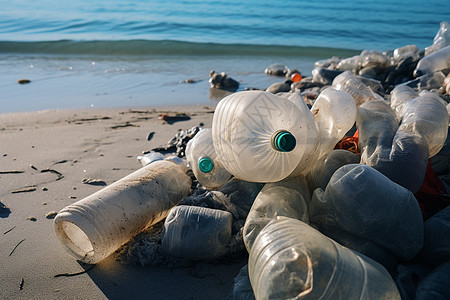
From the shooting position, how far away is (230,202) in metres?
2.23

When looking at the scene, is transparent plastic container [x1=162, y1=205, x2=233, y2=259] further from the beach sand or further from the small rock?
the small rock

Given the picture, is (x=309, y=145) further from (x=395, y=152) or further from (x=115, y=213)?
(x=115, y=213)

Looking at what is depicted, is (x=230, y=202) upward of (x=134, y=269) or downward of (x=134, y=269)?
upward

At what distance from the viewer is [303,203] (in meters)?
1.91

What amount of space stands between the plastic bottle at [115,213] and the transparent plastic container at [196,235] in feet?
0.82

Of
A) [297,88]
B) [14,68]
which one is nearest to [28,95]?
[14,68]

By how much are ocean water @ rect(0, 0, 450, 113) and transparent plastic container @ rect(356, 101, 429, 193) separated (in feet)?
12.5

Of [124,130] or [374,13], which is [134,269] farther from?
[374,13]

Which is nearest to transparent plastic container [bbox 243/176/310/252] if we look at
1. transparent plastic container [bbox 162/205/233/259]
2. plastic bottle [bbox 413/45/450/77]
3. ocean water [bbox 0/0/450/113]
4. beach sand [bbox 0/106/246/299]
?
transparent plastic container [bbox 162/205/233/259]

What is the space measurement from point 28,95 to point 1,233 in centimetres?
436

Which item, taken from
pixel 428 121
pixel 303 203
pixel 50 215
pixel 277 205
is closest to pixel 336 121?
pixel 428 121

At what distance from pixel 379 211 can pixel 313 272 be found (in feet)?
1.72

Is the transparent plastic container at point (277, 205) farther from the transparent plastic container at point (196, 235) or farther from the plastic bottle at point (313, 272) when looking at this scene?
the plastic bottle at point (313, 272)

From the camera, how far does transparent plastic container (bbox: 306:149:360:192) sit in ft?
6.60
